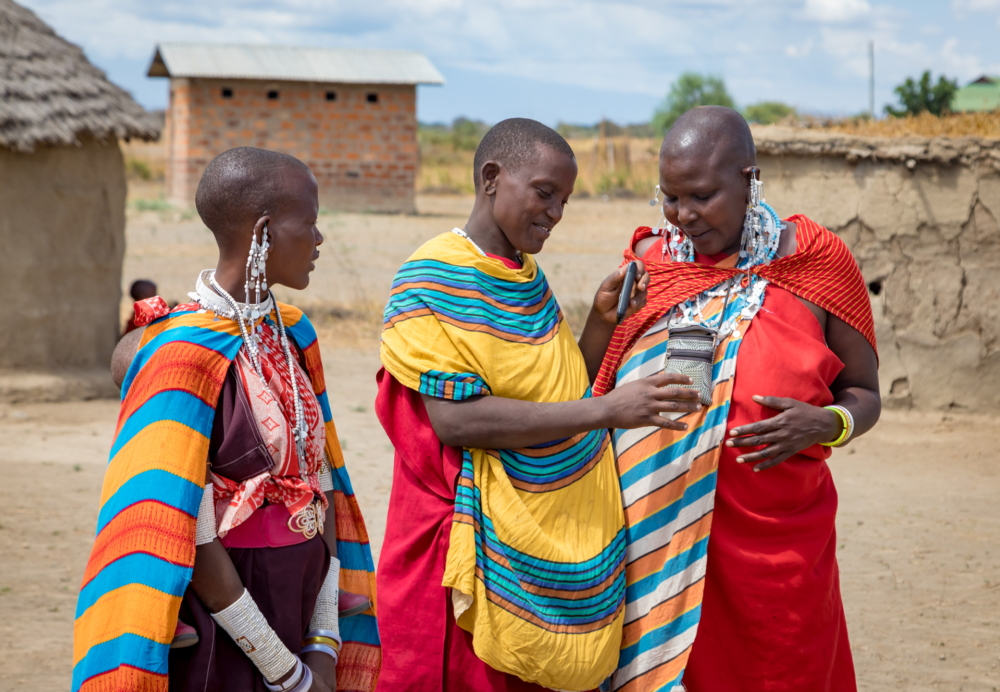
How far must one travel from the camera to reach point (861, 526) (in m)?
5.28

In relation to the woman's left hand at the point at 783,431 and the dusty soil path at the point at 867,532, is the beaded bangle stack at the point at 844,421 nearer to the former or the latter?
the woman's left hand at the point at 783,431

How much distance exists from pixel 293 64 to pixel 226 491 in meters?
21.5

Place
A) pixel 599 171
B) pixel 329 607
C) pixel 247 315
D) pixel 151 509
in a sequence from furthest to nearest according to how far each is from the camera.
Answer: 1. pixel 599 171
2. pixel 329 607
3. pixel 247 315
4. pixel 151 509

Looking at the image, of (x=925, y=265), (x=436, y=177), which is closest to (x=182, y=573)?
(x=925, y=265)

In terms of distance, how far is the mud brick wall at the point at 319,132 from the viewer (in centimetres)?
2036

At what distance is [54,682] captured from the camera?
11.4 feet

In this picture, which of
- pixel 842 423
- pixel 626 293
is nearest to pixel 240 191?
pixel 626 293

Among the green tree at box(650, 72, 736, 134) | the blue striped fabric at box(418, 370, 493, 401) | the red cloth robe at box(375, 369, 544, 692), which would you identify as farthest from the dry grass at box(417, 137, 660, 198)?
the blue striped fabric at box(418, 370, 493, 401)

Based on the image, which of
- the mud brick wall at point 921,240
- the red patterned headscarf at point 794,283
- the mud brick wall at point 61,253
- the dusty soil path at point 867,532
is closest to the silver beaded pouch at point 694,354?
the red patterned headscarf at point 794,283

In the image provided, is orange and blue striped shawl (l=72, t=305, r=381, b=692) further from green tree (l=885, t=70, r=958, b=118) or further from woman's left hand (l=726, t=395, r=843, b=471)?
green tree (l=885, t=70, r=958, b=118)

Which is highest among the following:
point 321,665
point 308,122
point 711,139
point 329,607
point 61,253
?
point 308,122

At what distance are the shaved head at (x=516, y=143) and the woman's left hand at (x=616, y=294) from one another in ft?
1.08

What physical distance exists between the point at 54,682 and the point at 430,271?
2.42 m

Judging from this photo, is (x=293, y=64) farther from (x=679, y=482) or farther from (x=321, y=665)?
(x=321, y=665)
